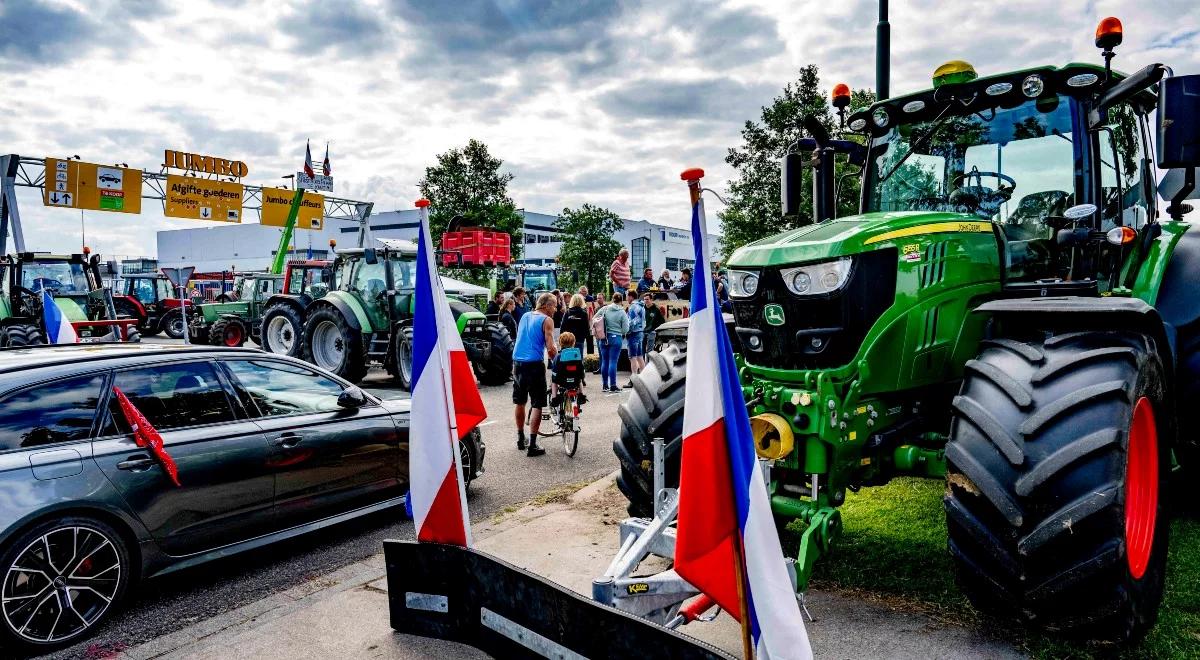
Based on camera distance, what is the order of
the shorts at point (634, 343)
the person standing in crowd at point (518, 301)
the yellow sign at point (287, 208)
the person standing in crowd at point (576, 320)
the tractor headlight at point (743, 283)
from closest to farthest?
the tractor headlight at point (743, 283), the person standing in crowd at point (576, 320), the shorts at point (634, 343), the person standing in crowd at point (518, 301), the yellow sign at point (287, 208)

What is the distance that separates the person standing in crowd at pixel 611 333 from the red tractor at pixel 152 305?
62.2 ft

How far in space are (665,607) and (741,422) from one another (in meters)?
1.15

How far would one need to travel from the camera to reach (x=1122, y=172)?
4652mm

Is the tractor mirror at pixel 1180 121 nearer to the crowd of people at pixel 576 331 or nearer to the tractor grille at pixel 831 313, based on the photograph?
the tractor grille at pixel 831 313

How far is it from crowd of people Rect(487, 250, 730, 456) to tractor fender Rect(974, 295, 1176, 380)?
2375 mm

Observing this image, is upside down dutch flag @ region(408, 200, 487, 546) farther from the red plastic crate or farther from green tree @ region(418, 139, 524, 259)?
green tree @ region(418, 139, 524, 259)

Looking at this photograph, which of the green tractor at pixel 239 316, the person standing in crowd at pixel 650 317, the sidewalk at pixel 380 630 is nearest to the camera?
the sidewalk at pixel 380 630

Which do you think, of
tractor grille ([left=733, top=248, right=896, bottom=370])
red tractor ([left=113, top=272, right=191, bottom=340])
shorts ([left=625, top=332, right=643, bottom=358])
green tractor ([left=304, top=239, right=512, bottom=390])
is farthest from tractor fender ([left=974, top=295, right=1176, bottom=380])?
red tractor ([left=113, top=272, right=191, bottom=340])

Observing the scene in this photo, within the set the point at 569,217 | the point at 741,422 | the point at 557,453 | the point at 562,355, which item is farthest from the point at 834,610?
the point at 569,217

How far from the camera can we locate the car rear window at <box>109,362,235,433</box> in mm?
4461

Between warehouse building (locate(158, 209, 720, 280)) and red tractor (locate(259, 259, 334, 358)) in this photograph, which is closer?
red tractor (locate(259, 259, 334, 358))

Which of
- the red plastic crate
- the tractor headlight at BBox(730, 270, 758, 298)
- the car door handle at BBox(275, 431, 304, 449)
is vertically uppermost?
the red plastic crate

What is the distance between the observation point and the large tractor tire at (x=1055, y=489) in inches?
115

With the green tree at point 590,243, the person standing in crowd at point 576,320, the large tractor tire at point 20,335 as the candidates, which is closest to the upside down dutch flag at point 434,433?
the person standing in crowd at point 576,320
